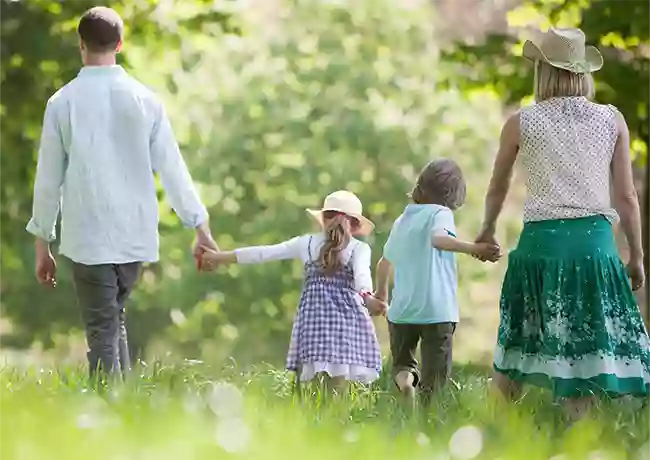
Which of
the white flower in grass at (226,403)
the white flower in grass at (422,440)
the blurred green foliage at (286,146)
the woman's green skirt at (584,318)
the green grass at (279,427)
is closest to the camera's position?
the green grass at (279,427)

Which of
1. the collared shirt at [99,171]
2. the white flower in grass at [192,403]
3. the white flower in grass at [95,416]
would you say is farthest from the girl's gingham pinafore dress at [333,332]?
the white flower in grass at [95,416]

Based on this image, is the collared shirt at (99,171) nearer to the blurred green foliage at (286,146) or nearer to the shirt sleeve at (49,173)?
the shirt sleeve at (49,173)

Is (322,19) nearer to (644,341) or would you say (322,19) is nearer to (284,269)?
(284,269)

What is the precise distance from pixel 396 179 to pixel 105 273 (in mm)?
11648

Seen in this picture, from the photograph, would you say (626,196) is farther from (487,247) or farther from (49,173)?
(49,173)

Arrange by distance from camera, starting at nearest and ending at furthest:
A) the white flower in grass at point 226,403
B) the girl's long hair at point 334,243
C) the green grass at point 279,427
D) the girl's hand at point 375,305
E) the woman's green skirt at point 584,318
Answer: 1. the green grass at point 279,427
2. the white flower in grass at point 226,403
3. the woman's green skirt at point 584,318
4. the girl's hand at point 375,305
5. the girl's long hair at point 334,243

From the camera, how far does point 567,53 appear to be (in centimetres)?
557

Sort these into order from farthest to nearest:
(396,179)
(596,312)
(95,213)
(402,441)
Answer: (396,179)
(95,213)
(596,312)
(402,441)

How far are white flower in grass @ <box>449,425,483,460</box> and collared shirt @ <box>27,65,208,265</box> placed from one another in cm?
231

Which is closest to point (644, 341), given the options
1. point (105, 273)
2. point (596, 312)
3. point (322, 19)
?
point (596, 312)

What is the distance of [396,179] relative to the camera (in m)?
17.5

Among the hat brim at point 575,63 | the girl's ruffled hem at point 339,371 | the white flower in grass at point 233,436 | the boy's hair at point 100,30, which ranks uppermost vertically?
the boy's hair at point 100,30

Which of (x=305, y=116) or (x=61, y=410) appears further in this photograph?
(x=305, y=116)

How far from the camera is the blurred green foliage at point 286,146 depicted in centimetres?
1756
